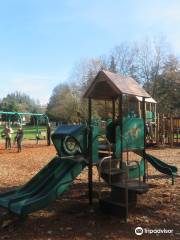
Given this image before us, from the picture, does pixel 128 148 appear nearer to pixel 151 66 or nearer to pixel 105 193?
pixel 105 193

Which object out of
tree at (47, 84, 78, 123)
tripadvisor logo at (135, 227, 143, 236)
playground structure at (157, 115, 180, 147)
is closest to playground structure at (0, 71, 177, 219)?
tripadvisor logo at (135, 227, 143, 236)

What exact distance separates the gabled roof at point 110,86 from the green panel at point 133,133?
0.64 m

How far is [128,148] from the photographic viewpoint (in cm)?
807

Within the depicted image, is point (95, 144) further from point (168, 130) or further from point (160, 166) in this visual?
point (168, 130)

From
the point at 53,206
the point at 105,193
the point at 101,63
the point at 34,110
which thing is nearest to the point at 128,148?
the point at 105,193

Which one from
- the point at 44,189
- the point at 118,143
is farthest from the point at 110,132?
the point at 44,189

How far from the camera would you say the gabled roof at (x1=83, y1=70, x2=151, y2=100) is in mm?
7543

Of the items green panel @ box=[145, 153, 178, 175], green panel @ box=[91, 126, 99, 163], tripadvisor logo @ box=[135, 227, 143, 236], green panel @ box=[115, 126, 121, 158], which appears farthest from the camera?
green panel @ box=[145, 153, 178, 175]

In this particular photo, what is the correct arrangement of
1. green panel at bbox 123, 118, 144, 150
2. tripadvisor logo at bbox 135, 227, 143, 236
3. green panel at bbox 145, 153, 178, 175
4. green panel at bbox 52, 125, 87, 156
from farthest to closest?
green panel at bbox 145, 153, 178, 175, green panel at bbox 123, 118, 144, 150, green panel at bbox 52, 125, 87, 156, tripadvisor logo at bbox 135, 227, 143, 236

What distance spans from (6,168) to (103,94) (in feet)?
18.8

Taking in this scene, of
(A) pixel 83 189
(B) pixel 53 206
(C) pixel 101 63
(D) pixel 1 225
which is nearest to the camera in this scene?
(D) pixel 1 225

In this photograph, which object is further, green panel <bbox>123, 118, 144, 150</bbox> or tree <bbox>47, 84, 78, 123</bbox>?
tree <bbox>47, 84, 78, 123</bbox>

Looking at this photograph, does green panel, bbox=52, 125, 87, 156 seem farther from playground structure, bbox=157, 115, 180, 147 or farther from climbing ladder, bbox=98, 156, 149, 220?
playground structure, bbox=157, 115, 180, 147

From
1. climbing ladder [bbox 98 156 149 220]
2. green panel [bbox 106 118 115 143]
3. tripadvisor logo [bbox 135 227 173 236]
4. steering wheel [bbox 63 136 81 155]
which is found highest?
green panel [bbox 106 118 115 143]
